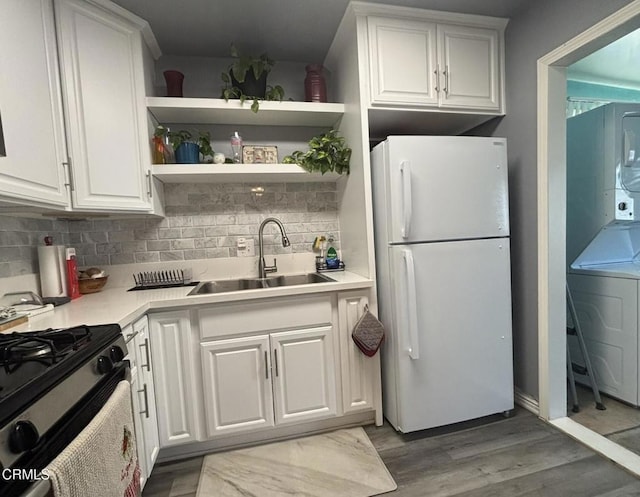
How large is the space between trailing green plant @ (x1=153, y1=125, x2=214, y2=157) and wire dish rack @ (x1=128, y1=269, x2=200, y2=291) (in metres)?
0.80

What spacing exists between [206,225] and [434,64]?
177 cm

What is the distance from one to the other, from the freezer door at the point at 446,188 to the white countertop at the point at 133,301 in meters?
0.44

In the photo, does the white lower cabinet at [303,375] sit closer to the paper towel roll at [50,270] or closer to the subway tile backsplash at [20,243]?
the paper towel roll at [50,270]

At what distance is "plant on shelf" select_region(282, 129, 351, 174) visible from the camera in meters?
1.94

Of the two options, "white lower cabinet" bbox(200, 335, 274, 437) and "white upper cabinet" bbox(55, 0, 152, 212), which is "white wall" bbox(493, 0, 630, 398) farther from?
"white upper cabinet" bbox(55, 0, 152, 212)

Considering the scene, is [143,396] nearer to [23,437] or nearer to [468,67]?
[23,437]

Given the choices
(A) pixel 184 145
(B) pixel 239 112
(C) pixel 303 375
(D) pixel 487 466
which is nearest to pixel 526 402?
(D) pixel 487 466

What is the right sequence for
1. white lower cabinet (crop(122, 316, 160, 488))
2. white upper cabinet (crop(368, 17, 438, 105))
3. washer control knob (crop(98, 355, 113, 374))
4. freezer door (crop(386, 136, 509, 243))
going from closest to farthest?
washer control knob (crop(98, 355, 113, 374))
white lower cabinet (crop(122, 316, 160, 488))
freezer door (crop(386, 136, 509, 243))
white upper cabinet (crop(368, 17, 438, 105))

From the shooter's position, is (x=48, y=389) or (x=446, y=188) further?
(x=446, y=188)

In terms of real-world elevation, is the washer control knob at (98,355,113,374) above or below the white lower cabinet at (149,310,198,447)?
above

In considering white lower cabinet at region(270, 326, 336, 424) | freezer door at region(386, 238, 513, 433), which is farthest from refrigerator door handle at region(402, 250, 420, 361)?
white lower cabinet at region(270, 326, 336, 424)

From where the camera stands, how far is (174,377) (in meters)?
1.58

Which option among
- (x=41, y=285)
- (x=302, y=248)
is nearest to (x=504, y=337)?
(x=302, y=248)

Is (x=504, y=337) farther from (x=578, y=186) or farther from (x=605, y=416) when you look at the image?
(x=578, y=186)
